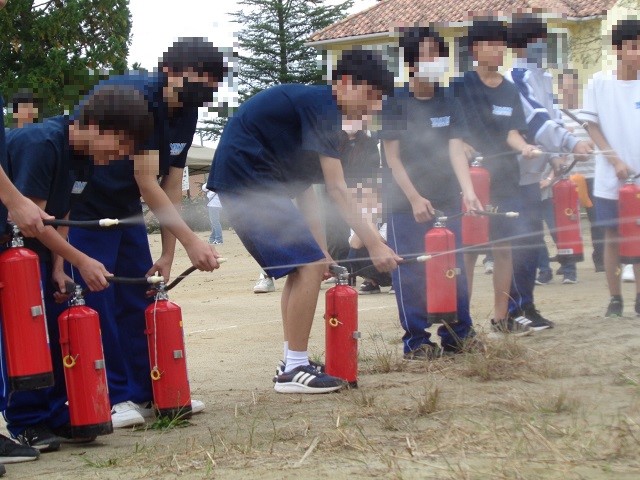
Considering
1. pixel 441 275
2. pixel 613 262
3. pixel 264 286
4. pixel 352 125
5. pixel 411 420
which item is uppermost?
pixel 352 125

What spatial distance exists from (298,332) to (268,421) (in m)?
0.89

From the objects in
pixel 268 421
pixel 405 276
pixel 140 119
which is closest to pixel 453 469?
pixel 268 421

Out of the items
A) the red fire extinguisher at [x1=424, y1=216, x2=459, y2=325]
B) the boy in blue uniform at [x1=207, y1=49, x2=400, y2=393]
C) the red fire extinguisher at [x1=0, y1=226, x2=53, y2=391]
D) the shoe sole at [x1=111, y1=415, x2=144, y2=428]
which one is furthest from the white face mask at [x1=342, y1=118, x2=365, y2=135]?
the red fire extinguisher at [x1=0, y1=226, x2=53, y2=391]

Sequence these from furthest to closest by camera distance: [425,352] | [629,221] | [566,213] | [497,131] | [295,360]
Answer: [566,213] → [629,221] → [497,131] → [425,352] → [295,360]

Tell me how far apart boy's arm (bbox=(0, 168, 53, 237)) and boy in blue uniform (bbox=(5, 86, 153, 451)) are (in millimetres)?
254

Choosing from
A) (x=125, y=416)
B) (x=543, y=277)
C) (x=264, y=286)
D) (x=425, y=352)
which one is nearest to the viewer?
(x=125, y=416)

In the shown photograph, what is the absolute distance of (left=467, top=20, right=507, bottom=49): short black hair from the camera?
6617 millimetres

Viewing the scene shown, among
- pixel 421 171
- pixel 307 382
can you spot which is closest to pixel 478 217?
pixel 421 171

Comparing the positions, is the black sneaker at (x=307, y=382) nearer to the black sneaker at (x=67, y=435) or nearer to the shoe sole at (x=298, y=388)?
the shoe sole at (x=298, y=388)

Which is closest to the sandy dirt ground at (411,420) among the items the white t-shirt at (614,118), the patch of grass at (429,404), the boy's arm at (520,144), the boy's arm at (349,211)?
the patch of grass at (429,404)

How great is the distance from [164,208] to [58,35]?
22.6m

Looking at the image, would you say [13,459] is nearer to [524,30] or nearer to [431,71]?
[431,71]

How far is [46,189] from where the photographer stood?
439cm

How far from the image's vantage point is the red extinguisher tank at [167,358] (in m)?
4.93
